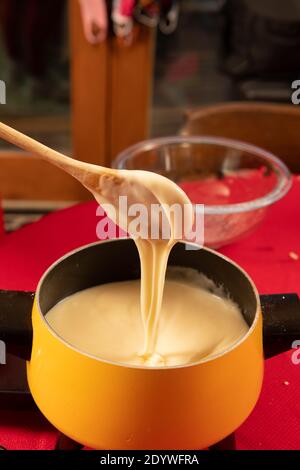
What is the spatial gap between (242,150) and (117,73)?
1.26m

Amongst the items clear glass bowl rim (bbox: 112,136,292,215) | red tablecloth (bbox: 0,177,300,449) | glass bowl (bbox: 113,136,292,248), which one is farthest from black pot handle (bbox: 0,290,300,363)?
glass bowl (bbox: 113,136,292,248)

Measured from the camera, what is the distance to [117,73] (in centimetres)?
235

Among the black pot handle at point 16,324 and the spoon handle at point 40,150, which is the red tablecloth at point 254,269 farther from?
the spoon handle at point 40,150

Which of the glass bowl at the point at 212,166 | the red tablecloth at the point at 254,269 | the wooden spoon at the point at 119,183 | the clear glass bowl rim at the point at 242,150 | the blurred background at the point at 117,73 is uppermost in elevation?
the wooden spoon at the point at 119,183

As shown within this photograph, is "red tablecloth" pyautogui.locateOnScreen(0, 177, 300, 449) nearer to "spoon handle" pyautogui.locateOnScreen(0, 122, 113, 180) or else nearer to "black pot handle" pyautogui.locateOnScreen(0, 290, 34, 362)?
"black pot handle" pyautogui.locateOnScreen(0, 290, 34, 362)

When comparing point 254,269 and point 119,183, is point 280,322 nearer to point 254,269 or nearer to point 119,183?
point 119,183

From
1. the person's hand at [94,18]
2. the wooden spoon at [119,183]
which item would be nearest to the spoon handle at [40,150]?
the wooden spoon at [119,183]

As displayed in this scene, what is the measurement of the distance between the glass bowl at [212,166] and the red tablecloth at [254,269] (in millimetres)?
70

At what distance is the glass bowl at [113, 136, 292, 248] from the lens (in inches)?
45.8

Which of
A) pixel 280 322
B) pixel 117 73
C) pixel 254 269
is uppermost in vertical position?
pixel 280 322

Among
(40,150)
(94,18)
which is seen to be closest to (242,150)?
(40,150)

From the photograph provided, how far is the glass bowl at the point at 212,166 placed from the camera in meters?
1.16

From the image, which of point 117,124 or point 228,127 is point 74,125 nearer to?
point 117,124

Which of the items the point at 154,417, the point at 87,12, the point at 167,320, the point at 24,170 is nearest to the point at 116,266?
the point at 167,320
